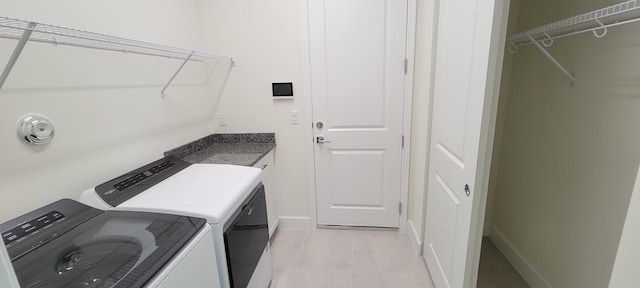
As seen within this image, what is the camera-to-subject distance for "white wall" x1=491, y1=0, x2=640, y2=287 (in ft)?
3.96

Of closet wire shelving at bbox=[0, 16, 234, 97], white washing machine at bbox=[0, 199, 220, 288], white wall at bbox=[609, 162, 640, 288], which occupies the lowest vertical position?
white washing machine at bbox=[0, 199, 220, 288]

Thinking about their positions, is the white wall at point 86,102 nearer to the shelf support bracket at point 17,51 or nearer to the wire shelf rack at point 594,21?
the shelf support bracket at point 17,51

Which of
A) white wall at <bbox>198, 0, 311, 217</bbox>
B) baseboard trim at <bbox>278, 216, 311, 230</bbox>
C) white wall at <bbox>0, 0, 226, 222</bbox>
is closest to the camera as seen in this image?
white wall at <bbox>0, 0, 226, 222</bbox>

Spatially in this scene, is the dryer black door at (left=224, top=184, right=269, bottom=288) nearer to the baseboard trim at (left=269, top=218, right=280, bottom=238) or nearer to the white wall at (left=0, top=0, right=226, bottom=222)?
the baseboard trim at (left=269, top=218, right=280, bottom=238)

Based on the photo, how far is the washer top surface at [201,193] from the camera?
3.76 feet

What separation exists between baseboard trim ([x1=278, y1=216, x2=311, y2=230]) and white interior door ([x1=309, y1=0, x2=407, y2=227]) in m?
0.15

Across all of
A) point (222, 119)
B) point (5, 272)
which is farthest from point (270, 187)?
point (5, 272)

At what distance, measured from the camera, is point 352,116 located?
2.31 metres

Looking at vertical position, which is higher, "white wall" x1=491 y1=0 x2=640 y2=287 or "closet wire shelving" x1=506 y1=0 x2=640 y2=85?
"closet wire shelving" x1=506 y1=0 x2=640 y2=85

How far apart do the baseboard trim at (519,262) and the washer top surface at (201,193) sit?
6.22ft

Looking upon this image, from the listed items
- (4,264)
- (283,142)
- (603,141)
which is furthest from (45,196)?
(603,141)

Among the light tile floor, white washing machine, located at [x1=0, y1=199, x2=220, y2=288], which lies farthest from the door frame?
white washing machine, located at [x1=0, y1=199, x2=220, y2=288]

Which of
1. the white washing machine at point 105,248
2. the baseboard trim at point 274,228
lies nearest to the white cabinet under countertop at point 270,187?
the baseboard trim at point 274,228

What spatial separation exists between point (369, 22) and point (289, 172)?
1.46m
